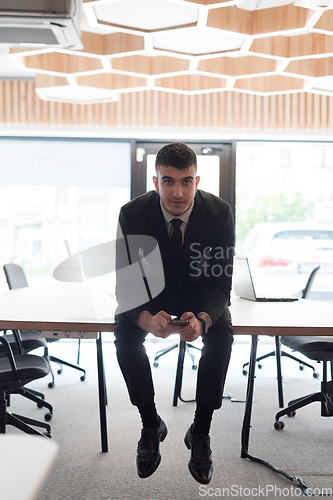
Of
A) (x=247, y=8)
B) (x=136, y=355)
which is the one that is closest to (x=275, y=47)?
(x=247, y=8)

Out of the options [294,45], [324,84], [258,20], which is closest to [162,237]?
[258,20]

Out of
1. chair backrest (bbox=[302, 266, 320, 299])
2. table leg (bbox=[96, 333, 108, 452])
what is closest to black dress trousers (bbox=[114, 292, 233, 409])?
table leg (bbox=[96, 333, 108, 452])

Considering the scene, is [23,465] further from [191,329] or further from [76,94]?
[76,94]

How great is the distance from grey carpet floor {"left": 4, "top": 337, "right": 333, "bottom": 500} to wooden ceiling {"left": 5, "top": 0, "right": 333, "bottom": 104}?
2.52 meters

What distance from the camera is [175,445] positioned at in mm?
2506

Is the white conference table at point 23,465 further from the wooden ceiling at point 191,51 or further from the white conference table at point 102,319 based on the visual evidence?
the wooden ceiling at point 191,51

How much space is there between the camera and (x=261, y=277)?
5453 mm

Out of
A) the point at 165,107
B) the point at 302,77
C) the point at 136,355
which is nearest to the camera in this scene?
the point at 136,355

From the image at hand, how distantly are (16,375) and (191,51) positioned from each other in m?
2.48

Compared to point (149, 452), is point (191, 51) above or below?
above

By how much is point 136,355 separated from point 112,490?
2.29ft

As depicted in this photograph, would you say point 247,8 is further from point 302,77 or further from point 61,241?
point 61,241

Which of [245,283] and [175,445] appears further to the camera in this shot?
[245,283]

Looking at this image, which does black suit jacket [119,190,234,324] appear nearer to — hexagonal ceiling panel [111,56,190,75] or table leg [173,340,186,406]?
table leg [173,340,186,406]
